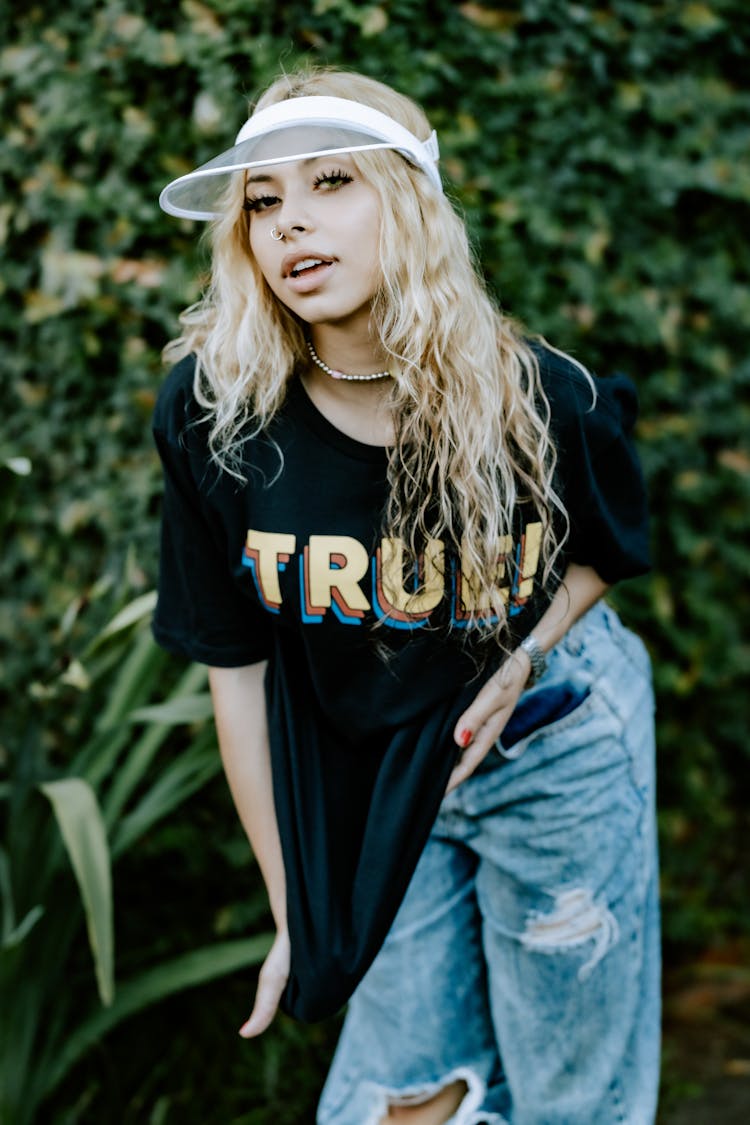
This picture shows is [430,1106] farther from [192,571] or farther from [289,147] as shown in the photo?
[289,147]

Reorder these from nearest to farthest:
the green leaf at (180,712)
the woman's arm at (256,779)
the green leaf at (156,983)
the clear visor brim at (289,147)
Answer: the clear visor brim at (289,147) < the woman's arm at (256,779) < the green leaf at (180,712) < the green leaf at (156,983)

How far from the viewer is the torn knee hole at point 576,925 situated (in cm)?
174

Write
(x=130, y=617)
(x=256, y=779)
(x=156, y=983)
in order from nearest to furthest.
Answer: (x=256, y=779) < (x=130, y=617) < (x=156, y=983)

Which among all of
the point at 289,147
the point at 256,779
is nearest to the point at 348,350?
the point at 289,147


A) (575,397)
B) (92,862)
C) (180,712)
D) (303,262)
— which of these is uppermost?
(303,262)

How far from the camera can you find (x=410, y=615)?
5.18 feet

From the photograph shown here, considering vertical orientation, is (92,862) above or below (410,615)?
below

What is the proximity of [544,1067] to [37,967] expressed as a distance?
944mm

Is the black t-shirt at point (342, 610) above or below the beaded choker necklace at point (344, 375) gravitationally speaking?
below

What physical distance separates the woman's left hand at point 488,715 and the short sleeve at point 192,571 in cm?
35

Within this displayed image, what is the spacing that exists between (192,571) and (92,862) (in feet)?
1.78

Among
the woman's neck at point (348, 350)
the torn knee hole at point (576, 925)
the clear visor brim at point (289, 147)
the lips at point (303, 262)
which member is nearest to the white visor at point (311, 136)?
the clear visor brim at point (289, 147)

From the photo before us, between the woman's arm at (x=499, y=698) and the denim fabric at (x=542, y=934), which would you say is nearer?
the woman's arm at (x=499, y=698)

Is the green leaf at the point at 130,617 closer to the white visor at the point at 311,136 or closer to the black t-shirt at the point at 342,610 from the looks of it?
the black t-shirt at the point at 342,610
